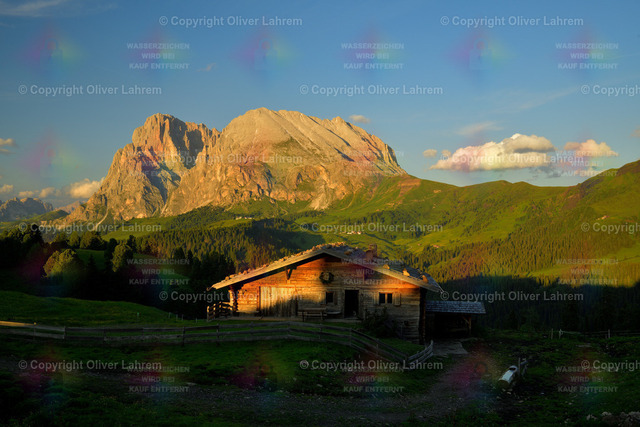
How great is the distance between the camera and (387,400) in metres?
20.0

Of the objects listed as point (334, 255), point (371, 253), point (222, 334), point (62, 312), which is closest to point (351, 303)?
point (371, 253)

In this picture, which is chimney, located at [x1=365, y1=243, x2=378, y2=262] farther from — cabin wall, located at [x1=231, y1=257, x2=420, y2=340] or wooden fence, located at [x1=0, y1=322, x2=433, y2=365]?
wooden fence, located at [x1=0, y1=322, x2=433, y2=365]

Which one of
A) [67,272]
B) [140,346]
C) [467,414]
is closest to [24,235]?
[67,272]

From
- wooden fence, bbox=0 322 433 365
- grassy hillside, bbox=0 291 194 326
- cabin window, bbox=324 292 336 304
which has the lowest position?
grassy hillside, bbox=0 291 194 326

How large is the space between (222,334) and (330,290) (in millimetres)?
11465

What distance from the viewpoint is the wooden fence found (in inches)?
1003

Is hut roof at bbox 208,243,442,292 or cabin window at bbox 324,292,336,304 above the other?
hut roof at bbox 208,243,442,292

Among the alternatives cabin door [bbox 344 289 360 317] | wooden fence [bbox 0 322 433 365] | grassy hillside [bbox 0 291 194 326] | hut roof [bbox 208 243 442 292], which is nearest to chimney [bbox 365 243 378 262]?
hut roof [bbox 208 243 442 292]

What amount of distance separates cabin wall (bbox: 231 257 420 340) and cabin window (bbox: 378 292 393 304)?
0.32 feet

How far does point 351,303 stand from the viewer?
1500 inches

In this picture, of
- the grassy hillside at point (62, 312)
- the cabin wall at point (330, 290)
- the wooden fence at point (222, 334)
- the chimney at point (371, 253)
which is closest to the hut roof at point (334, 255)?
the chimney at point (371, 253)

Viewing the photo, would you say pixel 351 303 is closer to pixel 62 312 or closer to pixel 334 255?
pixel 334 255

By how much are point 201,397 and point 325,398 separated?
540 centimetres

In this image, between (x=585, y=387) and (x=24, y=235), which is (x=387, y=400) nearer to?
(x=585, y=387)
